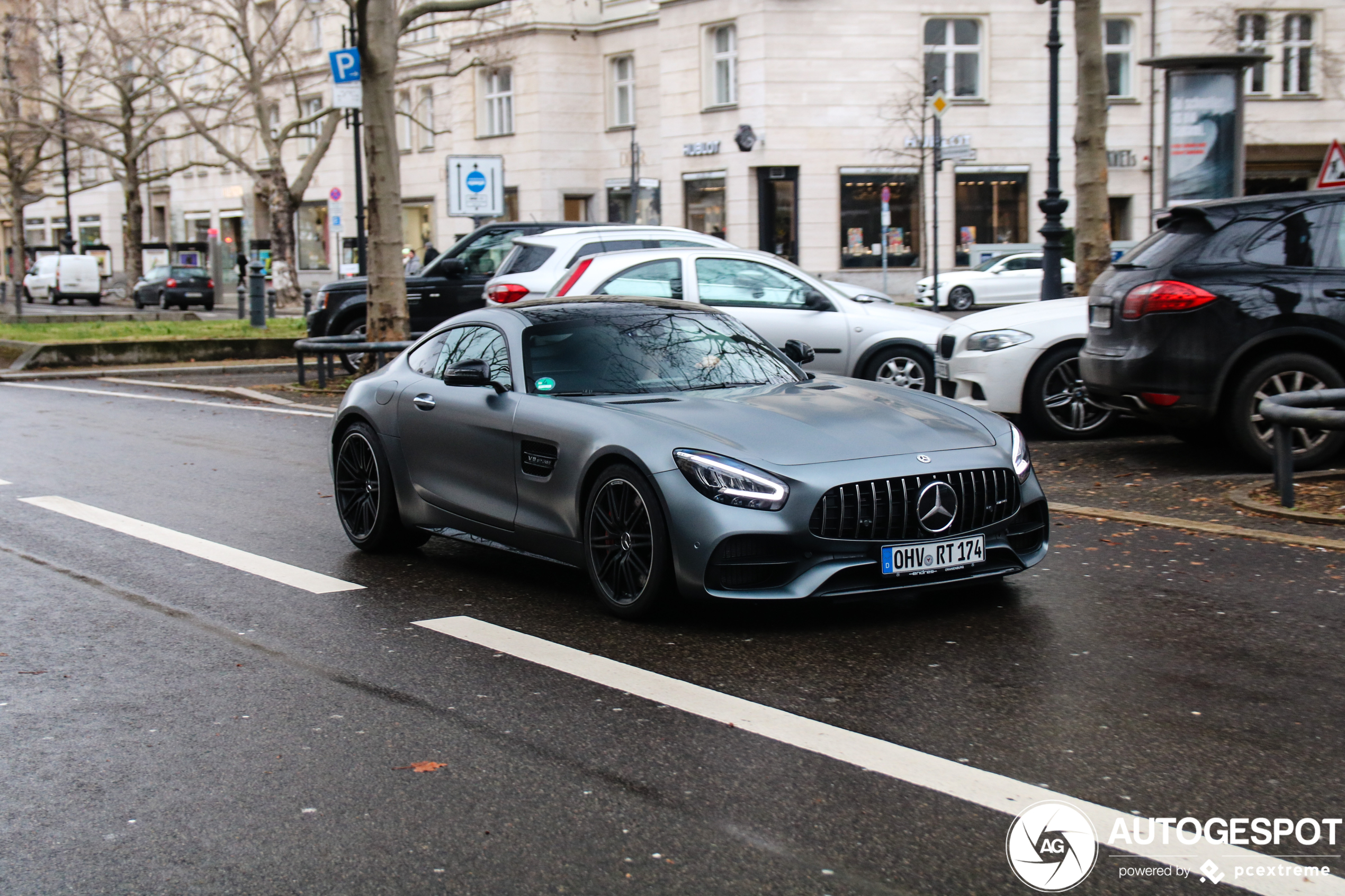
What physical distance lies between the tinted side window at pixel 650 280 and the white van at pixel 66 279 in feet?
157

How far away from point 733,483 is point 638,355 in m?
1.44

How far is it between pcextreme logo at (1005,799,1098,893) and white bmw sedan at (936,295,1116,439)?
25.4 ft

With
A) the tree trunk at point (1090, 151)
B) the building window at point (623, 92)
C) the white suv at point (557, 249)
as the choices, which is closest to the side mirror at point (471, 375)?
the white suv at point (557, 249)

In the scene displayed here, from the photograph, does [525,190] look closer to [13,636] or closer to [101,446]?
[101,446]

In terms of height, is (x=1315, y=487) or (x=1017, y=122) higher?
(x=1017, y=122)

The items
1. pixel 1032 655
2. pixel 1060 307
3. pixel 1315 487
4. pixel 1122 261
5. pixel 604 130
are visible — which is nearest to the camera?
pixel 1032 655

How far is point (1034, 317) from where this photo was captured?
11.7 meters

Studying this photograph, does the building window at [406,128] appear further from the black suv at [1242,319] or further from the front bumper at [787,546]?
the front bumper at [787,546]

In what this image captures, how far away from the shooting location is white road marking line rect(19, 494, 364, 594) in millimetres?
7309

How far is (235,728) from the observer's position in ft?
16.1

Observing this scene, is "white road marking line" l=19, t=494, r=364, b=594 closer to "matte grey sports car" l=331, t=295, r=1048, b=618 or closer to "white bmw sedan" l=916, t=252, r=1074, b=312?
"matte grey sports car" l=331, t=295, r=1048, b=618

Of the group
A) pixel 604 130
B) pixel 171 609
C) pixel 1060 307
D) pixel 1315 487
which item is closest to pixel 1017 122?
pixel 604 130

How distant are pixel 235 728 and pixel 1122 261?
7.35 meters
